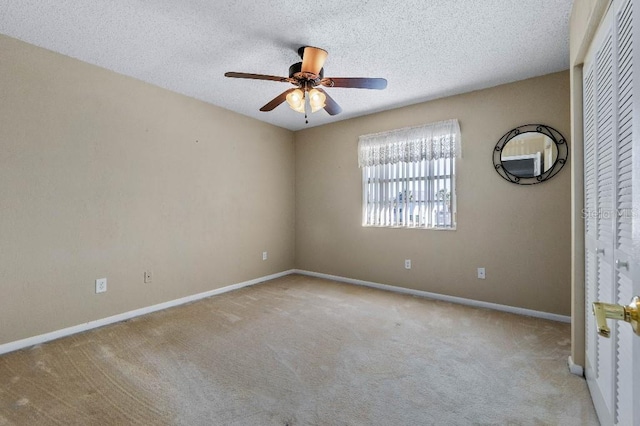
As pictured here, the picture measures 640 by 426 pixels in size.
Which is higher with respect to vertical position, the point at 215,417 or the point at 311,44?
the point at 311,44

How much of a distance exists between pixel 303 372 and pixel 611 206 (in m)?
1.93

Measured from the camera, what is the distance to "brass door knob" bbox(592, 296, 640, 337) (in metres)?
0.54

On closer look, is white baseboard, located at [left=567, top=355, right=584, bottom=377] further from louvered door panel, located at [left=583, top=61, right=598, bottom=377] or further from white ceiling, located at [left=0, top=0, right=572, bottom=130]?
white ceiling, located at [left=0, top=0, right=572, bottom=130]

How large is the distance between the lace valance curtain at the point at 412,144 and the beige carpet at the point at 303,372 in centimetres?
186

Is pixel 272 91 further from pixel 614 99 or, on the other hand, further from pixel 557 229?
pixel 557 229

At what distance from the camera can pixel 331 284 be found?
14.2 ft

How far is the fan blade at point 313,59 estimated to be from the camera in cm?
213

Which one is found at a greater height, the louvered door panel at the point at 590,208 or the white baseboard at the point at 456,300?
the louvered door panel at the point at 590,208

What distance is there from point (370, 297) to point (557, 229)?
2.06 meters

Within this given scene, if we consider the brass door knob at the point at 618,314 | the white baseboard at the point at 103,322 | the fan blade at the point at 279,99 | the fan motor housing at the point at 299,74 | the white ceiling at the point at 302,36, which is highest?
the white ceiling at the point at 302,36

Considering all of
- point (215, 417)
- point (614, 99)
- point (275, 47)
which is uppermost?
point (275, 47)

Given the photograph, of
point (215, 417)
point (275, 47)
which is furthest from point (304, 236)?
point (215, 417)

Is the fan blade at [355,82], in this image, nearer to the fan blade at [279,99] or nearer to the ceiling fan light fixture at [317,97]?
the ceiling fan light fixture at [317,97]

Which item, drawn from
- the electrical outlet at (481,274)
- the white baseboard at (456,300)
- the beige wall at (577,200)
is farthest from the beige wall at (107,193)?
the beige wall at (577,200)
